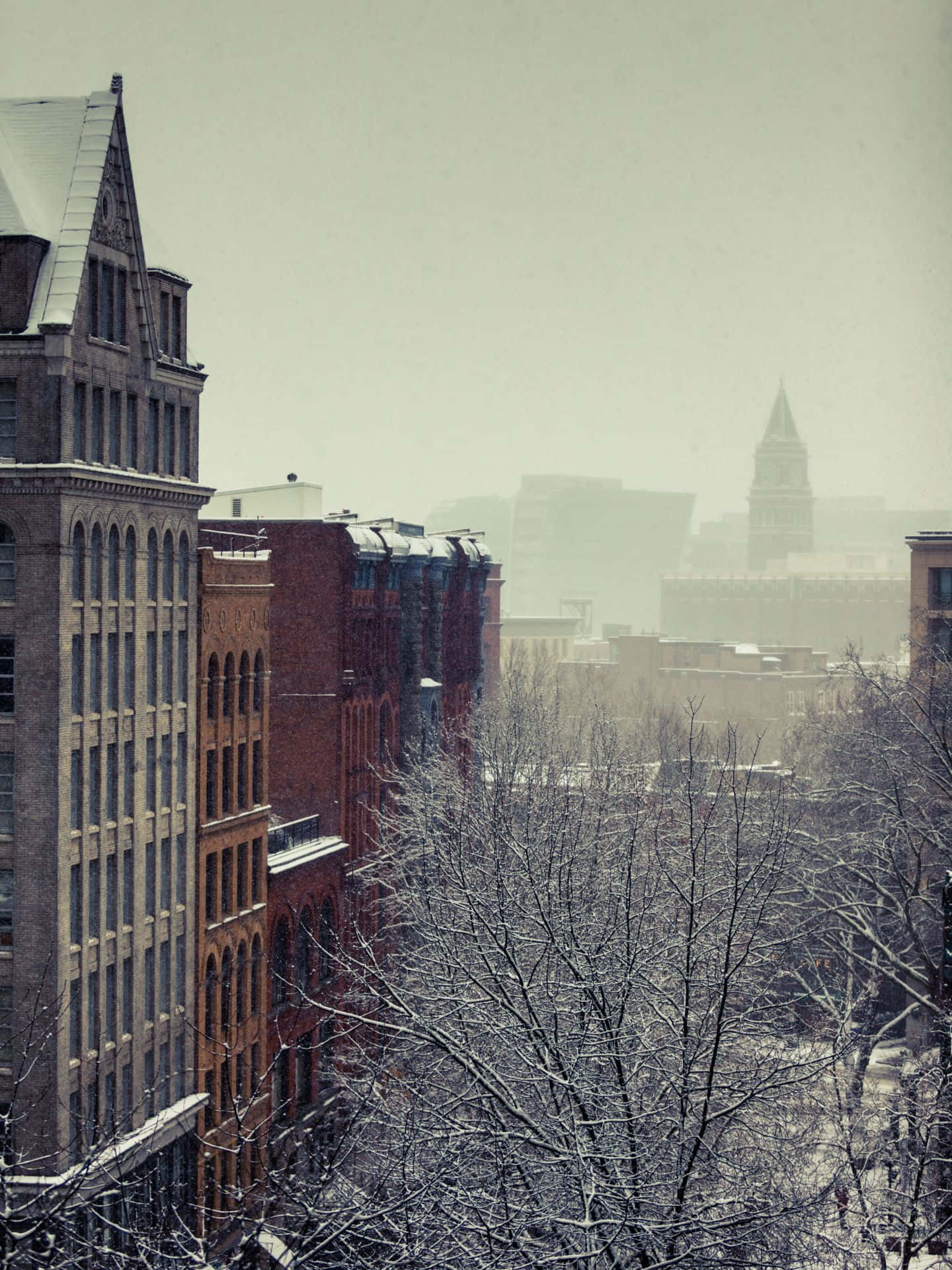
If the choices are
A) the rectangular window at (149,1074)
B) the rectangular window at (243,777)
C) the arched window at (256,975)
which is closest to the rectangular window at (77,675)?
the rectangular window at (149,1074)

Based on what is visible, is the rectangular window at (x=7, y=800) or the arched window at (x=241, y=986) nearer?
the rectangular window at (x=7, y=800)

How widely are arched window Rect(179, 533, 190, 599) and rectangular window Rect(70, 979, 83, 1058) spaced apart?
10.6 metres

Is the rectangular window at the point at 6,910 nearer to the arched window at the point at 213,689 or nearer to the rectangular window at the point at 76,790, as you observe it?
the rectangular window at the point at 76,790

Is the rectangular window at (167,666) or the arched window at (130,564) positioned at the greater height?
the arched window at (130,564)

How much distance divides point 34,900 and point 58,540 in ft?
23.7

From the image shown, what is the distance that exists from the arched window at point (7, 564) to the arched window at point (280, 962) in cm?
1704

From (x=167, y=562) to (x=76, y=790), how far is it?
23.7 feet

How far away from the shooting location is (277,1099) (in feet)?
165

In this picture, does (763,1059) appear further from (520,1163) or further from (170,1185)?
(170,1185)

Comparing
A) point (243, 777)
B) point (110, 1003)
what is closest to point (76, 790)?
point (110, 1003)

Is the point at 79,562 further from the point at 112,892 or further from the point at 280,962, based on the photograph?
the point at 280,962

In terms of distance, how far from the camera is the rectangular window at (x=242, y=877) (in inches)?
1916

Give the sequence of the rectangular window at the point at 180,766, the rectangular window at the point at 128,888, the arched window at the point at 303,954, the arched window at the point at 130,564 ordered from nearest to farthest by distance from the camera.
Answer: the rectangular window at the point at 128,888 < the arched window at the point at 130,564 < the rectangular window at the point at 180,766 < the arched window at the point at 303,954

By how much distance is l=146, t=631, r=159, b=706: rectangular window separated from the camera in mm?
42531
